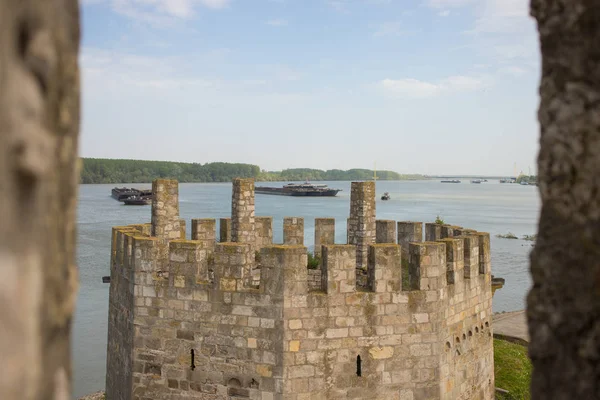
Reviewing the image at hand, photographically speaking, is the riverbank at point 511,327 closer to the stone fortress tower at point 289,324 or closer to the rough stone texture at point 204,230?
the stone fortress tower at point 289,324

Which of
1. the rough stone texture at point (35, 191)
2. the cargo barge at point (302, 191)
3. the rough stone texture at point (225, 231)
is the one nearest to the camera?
the rough stone texture at point (35, 191)

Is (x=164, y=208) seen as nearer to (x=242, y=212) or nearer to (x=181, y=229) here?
(x=181, y=229)

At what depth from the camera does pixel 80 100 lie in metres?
1.85

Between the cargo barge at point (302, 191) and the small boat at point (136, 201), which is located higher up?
the cargo barge at point (302, 191)

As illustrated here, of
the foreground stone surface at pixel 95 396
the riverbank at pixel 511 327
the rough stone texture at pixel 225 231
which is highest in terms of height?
the rough stone texture at pixel 225 231

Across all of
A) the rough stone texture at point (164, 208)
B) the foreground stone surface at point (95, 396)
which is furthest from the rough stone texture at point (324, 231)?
the foreground stone surface at point (95, 396)

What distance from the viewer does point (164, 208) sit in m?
10.6

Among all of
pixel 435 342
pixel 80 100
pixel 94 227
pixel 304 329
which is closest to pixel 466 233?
pixel 435 342

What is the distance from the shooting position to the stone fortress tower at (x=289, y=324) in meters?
7.58

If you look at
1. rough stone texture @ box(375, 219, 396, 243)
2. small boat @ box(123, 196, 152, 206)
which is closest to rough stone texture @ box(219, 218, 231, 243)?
rough stone texture @ box(375, 219, 396, 243)

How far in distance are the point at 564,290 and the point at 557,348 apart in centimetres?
26

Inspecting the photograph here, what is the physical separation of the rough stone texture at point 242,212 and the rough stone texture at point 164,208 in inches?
46.5

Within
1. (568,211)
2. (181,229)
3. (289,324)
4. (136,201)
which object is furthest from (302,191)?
(568,211)

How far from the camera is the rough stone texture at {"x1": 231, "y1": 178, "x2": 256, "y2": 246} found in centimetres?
1064
